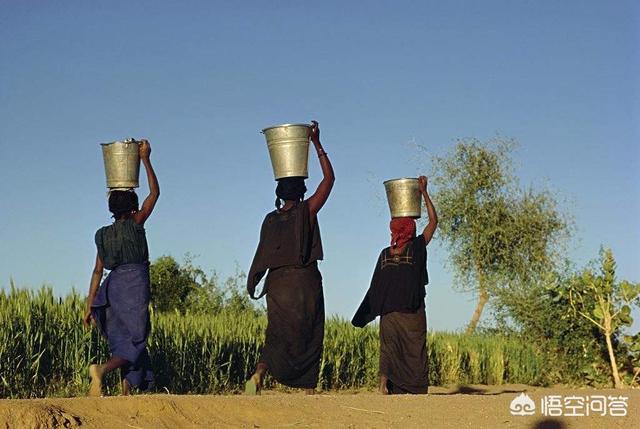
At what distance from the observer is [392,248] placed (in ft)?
37.4

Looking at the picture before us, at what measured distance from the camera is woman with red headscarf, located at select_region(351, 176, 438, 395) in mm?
11172

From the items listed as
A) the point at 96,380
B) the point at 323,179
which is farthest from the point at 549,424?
the point at 96,380

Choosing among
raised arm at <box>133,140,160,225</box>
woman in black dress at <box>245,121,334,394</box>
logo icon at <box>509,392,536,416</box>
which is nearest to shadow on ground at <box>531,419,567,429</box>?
logo icon at <box>509,392,536,416</box>

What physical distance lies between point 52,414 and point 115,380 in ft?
16.3

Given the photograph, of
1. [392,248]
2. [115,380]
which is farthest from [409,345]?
[115,380]

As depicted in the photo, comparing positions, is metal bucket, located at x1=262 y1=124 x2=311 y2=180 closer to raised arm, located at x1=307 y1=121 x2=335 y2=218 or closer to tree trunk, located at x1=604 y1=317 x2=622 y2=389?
raised arm, located at x1=307 y1=121 x2=335 y2=218

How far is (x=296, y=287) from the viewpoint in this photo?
9.35 metres

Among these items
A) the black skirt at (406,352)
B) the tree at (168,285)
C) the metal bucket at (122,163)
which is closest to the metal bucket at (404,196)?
the black skirt at (406,352)

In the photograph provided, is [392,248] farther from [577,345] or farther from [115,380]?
[577,345]

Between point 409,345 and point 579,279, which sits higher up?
point 579,279

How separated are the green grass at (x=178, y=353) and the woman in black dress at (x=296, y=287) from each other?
2568 millimetres

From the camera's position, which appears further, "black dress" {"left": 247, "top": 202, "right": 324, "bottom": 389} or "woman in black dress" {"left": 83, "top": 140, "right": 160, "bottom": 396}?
"black dress" {"left": 247, "top": 202, "right": 324, "bottom": 389}

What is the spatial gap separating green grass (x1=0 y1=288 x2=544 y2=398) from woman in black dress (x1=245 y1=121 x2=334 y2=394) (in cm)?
257

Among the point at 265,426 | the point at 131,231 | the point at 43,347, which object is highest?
the point at 131,231
